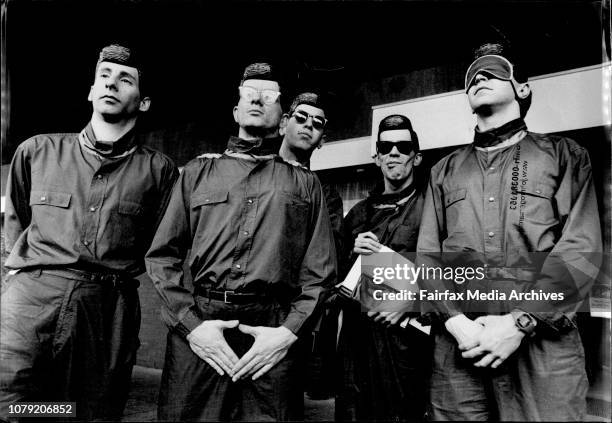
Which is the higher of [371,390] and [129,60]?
[129,60]

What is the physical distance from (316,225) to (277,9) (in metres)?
1.48

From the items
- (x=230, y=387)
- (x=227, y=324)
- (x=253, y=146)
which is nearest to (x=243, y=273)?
(x=227, y=324)

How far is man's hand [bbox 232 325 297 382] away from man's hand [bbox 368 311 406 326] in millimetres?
544

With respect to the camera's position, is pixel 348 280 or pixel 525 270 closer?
pixel 525 270

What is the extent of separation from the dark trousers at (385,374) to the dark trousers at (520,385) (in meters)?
0.31

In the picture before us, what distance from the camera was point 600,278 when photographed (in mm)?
2172

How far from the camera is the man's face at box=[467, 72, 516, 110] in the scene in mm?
2168

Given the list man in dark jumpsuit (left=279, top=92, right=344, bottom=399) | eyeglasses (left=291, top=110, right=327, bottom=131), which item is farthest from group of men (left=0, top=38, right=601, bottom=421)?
eyeglasses (left=291, top=110, right=327, bottom=131)

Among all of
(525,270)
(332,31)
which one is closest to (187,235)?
(525,270)

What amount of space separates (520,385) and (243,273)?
1.20 meters

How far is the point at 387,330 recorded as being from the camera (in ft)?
7.87

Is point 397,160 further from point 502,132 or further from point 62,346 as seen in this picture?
point 62,346

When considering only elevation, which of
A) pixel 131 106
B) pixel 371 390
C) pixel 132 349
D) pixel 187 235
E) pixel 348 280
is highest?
pixel 131 106

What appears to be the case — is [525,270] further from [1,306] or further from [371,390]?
[1,306]
